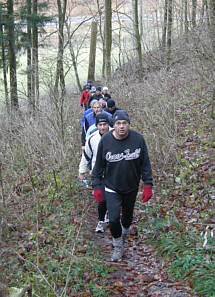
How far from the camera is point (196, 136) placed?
9.49 m

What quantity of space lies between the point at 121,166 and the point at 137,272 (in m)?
1.67

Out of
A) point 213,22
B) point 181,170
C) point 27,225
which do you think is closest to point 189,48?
point 213,22

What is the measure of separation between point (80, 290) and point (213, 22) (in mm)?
6738

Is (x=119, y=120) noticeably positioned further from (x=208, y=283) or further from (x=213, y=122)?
(x=213, y=122)

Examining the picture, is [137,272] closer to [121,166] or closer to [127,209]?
[127,209]

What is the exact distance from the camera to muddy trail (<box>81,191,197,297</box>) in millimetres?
4734

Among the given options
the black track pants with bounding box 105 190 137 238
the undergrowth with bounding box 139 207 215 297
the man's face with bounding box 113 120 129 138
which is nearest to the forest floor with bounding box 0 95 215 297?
the undergrowth with bounding box 139 207 215 297

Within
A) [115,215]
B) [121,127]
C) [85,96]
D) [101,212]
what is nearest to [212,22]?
Answer: [121,127]

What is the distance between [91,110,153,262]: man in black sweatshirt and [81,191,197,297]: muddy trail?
0.56m

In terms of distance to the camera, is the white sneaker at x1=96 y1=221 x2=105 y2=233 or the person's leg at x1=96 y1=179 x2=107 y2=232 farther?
the white sneaker at x1=96 y1=221 x2=105 y2=233

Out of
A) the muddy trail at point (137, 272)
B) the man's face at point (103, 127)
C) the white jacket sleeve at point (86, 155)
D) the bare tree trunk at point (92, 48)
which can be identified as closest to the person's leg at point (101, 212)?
the muddy trail at point (137, 272)

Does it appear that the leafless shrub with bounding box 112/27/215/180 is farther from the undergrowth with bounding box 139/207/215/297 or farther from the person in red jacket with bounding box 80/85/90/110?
the undergrowth with bounding box 139/207/215/297

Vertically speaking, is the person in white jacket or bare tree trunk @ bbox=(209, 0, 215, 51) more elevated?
bare tree trunk @ bbox=(209, 0, 215, 51)

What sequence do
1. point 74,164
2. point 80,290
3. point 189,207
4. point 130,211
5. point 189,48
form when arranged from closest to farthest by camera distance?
point 80,290
point 130,211
point 189,207
point 189,48
point 74,164
